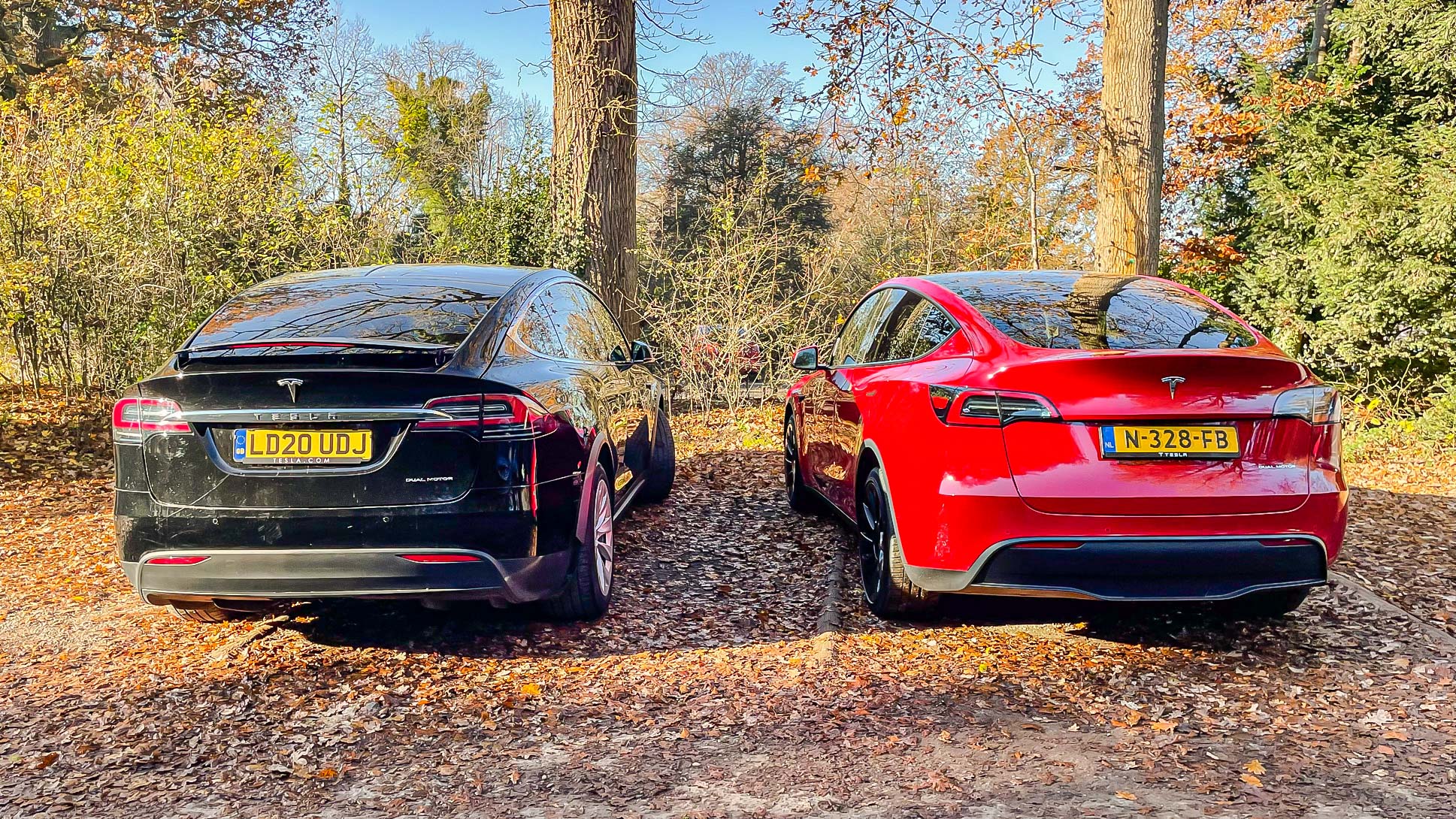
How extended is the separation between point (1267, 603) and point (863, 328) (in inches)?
103

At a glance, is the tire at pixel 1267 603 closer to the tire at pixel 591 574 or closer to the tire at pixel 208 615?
the tire at pixel 591 574

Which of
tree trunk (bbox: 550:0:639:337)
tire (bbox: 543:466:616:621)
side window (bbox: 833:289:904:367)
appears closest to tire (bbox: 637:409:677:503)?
side window (bbox: 833:289:904:367)

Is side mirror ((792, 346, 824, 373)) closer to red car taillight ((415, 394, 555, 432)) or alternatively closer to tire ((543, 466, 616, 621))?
tire ((543, 466, 616, 621))

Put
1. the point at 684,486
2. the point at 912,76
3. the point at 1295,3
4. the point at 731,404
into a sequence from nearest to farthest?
the point at 684,486 → the point at 731,404 → the point at 912,76 → the point at 1295,3

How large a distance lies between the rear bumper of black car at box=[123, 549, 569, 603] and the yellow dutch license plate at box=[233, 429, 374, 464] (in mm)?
342

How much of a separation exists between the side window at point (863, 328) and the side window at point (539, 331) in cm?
172

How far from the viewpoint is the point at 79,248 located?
9.57 meters

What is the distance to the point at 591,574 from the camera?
4.52m

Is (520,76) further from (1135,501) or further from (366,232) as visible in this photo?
(1135,501)

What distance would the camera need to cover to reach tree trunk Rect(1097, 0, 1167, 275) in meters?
9.53

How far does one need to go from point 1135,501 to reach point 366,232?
947 centimetres

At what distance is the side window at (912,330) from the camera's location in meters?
4.69

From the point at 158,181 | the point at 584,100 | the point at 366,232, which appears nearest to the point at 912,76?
the point at 584,100

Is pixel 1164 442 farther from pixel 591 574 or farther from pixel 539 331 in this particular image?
pixel 539 331
